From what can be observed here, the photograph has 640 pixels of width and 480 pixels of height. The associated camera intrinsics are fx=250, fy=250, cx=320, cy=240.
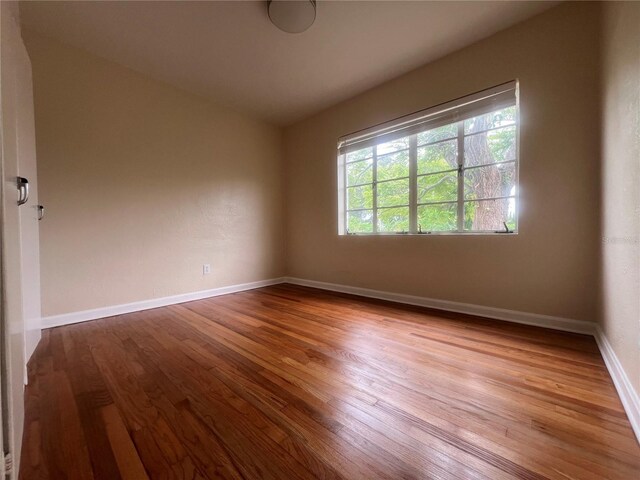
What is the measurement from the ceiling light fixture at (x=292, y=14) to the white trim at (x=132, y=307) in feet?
9.28

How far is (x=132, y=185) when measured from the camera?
101 inches

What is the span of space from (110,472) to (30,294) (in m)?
1.38

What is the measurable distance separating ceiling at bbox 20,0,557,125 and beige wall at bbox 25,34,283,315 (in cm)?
29

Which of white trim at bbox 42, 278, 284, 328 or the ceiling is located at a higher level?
the ceiling

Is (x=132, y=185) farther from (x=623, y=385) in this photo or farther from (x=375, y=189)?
(x=623, y=385)

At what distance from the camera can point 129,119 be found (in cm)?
255

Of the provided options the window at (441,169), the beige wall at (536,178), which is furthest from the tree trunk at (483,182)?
the beige wall at (536,178)

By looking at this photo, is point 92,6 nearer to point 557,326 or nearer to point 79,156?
point 79,156

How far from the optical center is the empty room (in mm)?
910

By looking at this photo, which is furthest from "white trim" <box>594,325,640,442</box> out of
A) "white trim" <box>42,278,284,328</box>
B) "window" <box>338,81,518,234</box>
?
Result: "white trim" <box>42,278,284,328</box>

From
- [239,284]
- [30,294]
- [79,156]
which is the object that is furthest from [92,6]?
[239,284]

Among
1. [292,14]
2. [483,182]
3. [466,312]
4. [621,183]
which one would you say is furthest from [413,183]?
[292,14]

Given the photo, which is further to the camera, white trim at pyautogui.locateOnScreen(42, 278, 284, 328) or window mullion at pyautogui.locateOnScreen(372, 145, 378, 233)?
window mullion at pyautogui.locateOnScreen(372, 145, 378, 233)

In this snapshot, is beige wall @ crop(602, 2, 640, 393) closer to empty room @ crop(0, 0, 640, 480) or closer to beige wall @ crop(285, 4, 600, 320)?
empty room @ crop(0, 0, 640, 480)
